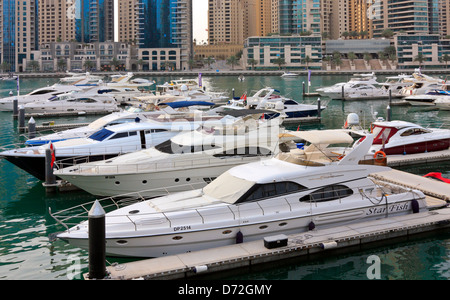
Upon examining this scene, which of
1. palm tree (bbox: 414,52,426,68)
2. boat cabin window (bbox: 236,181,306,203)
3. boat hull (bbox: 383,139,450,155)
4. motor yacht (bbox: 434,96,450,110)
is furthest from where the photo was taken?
palm tree (bbox: 414,52,426,68)

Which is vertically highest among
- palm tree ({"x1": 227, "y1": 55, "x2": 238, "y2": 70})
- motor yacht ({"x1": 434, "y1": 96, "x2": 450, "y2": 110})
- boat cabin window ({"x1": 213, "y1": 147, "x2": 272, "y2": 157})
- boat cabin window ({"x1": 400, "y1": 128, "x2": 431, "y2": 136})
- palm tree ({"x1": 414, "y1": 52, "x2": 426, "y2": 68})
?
palm tree ({"x1": 227, "y1": 55, "x2": 238, "y2": 70})

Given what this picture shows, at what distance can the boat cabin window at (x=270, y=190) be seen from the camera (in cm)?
1380

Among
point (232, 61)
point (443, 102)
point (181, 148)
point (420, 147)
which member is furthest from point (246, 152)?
point (232, 61)

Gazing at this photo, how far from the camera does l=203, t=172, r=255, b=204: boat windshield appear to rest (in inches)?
545

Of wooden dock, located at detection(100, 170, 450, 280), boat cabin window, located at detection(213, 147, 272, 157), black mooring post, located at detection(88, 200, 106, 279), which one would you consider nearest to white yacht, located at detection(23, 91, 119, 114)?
boat cabin window, located at detection(213, 147, 272, 157)

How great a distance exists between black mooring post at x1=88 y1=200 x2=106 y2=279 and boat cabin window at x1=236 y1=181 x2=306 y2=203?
4.06 m

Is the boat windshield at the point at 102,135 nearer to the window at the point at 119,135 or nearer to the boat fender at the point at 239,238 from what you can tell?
the window at the point at 119,135

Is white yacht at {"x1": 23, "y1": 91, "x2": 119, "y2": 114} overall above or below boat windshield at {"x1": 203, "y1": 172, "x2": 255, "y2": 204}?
above

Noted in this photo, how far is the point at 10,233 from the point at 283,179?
27.4ft

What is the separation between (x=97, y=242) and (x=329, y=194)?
675 cm

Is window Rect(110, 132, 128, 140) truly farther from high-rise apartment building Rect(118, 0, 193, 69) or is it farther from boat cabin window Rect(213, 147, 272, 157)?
high-rise apartment building Rect(118, 0, 193, 69)

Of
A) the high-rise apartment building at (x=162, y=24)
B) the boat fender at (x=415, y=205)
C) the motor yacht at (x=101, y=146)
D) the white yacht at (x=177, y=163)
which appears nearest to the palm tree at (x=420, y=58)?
the high-rise apartment building at (x=162, y=24)
